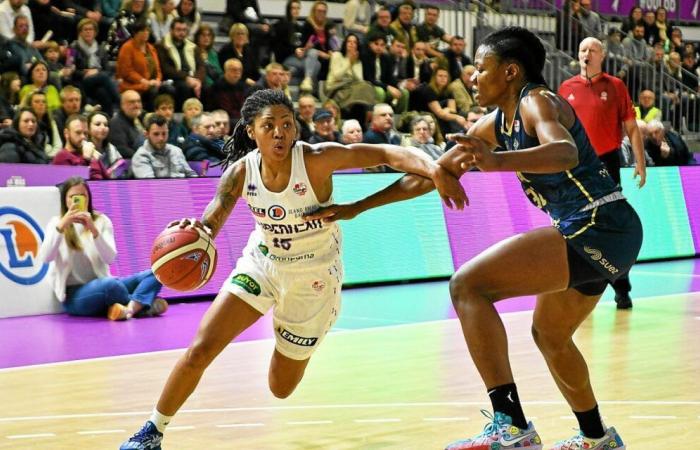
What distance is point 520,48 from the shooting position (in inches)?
197

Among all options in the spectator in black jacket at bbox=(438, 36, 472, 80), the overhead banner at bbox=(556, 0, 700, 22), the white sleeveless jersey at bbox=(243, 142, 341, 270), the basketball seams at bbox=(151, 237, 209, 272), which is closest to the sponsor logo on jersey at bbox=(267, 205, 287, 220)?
the white sleeveless jersey at bbox=(243, 142, 341, 270)

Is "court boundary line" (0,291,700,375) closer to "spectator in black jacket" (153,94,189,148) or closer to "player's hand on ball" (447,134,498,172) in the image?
"spectator in black jacket" (153,94,189,148)

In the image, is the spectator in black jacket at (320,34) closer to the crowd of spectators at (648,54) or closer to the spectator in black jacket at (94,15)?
the spectator in black jacket at (94,15)

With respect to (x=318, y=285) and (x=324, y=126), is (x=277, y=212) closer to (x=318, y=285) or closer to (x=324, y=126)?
(x=318, y=285)

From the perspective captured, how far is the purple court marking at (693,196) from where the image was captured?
14.8m

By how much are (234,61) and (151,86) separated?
1042 mm

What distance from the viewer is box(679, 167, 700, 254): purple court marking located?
1484 centimetres

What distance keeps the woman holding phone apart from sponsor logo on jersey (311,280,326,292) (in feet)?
14.6

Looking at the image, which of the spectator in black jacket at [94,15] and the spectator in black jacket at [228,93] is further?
the spectator in black jacket at [228,93]

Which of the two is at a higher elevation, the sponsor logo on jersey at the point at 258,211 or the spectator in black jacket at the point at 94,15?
the sponsor logo on jersey at the point at 258,211

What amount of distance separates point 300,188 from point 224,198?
0.36m

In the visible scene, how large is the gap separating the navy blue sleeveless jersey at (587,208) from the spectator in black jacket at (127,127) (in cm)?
766

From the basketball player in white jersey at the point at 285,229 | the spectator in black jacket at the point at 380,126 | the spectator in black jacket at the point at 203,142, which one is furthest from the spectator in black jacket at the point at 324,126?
the basketball player in white jersey at the point at 285,229

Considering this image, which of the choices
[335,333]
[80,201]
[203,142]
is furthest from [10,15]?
[335,333]
